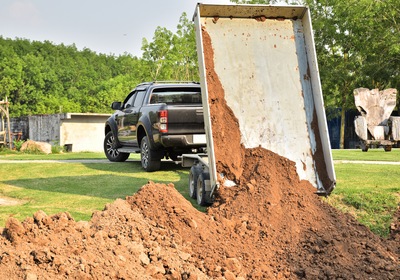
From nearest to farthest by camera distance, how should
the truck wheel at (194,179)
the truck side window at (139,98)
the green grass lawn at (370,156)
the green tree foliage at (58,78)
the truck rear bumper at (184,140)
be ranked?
the truck wheel at (194,179)
the truck rear bumper at (184,140)
the truck side window at (139,98)
the green grass lawn at (370,156)
the green tree foliage at (58,78)

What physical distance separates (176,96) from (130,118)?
1.54 meters

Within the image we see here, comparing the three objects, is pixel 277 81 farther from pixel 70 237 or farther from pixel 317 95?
pixel 70 237

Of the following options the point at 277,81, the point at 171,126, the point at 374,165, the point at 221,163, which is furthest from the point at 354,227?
the point at 374,165

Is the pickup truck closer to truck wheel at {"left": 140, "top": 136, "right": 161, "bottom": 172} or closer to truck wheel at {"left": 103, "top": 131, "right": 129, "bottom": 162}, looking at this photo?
truck wheel at {"left": 140, "top": 136, "right": 161, "bottom": 172}

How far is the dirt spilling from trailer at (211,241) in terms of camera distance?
440 cm

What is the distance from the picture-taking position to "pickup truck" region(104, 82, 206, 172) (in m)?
12.1

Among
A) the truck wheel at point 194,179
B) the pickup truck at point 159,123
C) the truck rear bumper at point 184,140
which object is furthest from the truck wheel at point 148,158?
the truck wheel at point 194,179

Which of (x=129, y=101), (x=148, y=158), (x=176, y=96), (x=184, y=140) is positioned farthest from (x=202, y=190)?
(x=129, y=101)

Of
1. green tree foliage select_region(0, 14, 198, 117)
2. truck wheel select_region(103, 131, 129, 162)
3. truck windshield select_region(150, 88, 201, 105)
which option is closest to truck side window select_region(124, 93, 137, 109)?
truck windshield select_region(150, 88, 201, 105)

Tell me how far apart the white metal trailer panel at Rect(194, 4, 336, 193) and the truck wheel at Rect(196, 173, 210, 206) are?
1.04 metres

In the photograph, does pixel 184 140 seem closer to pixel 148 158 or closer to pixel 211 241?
pixel 148 158

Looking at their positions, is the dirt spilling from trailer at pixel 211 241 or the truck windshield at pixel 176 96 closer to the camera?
the dirt spilling from trailer at pixel 211 241

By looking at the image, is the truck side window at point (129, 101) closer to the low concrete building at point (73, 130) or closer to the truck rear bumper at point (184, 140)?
the truck rear bumper at point (184, 140)

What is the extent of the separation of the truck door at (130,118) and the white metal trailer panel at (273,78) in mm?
5606
